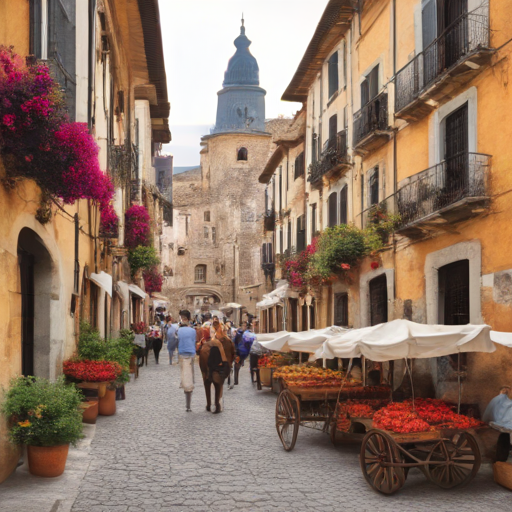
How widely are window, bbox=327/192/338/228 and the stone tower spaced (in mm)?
46253

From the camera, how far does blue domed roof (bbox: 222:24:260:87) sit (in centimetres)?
7875

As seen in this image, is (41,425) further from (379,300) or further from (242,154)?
(242,154)

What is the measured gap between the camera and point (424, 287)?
54.5 ft

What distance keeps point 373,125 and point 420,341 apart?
36.4ft

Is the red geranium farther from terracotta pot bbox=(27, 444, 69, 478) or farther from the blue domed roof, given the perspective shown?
the blue domed roof

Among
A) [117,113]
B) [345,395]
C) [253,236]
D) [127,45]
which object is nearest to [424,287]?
[345,395]

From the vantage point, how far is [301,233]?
31.8 metres

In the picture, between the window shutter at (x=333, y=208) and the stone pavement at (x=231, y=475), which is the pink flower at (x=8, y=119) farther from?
the window shutter at (x=333, y=208)

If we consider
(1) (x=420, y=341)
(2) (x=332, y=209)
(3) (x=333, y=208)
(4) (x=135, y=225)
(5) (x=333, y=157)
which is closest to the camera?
(1) (x=420, y=341)

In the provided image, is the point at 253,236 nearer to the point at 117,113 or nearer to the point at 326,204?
the point at 326,204

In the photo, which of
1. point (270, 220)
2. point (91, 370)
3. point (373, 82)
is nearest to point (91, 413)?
point (91, 370)

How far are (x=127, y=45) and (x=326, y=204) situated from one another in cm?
856

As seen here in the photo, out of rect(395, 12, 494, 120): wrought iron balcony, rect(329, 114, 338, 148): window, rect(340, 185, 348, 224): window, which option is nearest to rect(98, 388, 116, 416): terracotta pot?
rect(395, 12, 494, 120): wrought iron balcony

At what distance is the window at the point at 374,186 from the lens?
2035cm
